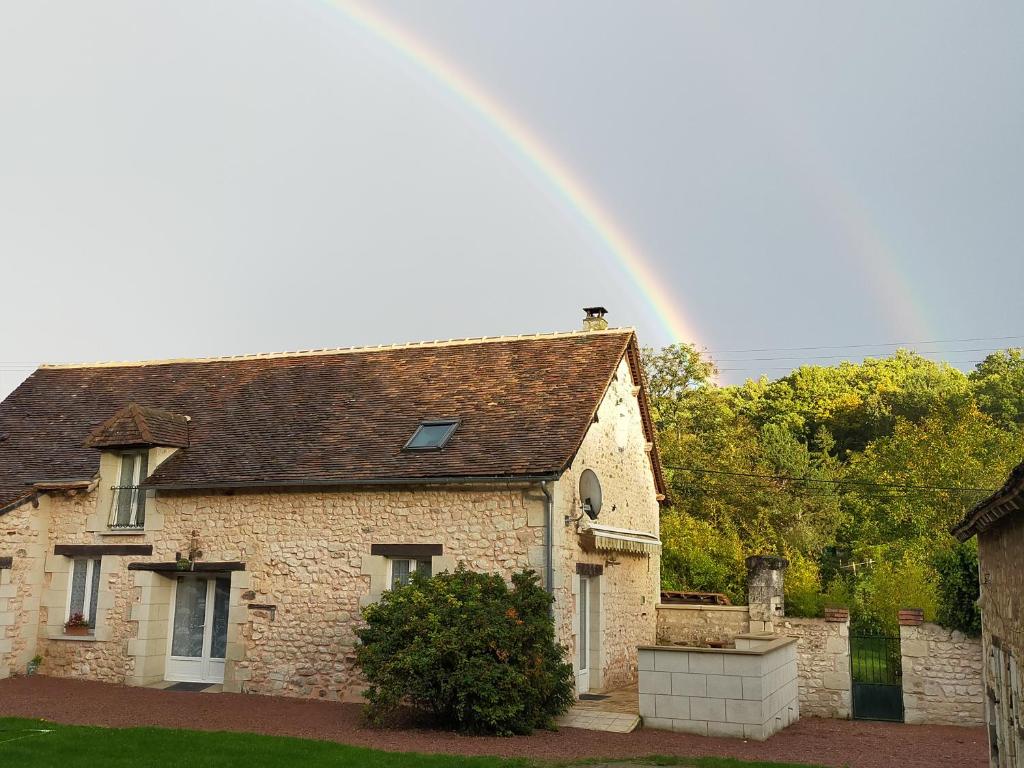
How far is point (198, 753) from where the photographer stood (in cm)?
937

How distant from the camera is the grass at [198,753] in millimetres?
8914

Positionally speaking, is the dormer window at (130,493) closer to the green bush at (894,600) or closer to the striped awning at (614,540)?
the striped awning at (614,540)

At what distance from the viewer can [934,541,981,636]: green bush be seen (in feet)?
42.5

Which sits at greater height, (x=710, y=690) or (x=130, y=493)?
(x=130, y=493)

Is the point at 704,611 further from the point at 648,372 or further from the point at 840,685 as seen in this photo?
the point at 648,372

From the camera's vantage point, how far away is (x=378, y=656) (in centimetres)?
1134

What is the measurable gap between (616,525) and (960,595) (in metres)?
5.42

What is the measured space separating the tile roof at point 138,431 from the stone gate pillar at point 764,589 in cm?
1024

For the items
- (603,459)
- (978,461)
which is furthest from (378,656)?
(978,461)

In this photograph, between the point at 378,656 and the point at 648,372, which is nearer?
the point at 378,656

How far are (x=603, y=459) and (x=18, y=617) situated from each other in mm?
10172

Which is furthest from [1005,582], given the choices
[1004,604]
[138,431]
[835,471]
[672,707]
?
[835,471]

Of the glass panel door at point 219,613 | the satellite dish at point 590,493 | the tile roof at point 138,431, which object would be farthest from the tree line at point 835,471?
the tile roof at point 138,431

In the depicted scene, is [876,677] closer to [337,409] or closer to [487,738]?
[487,738]
